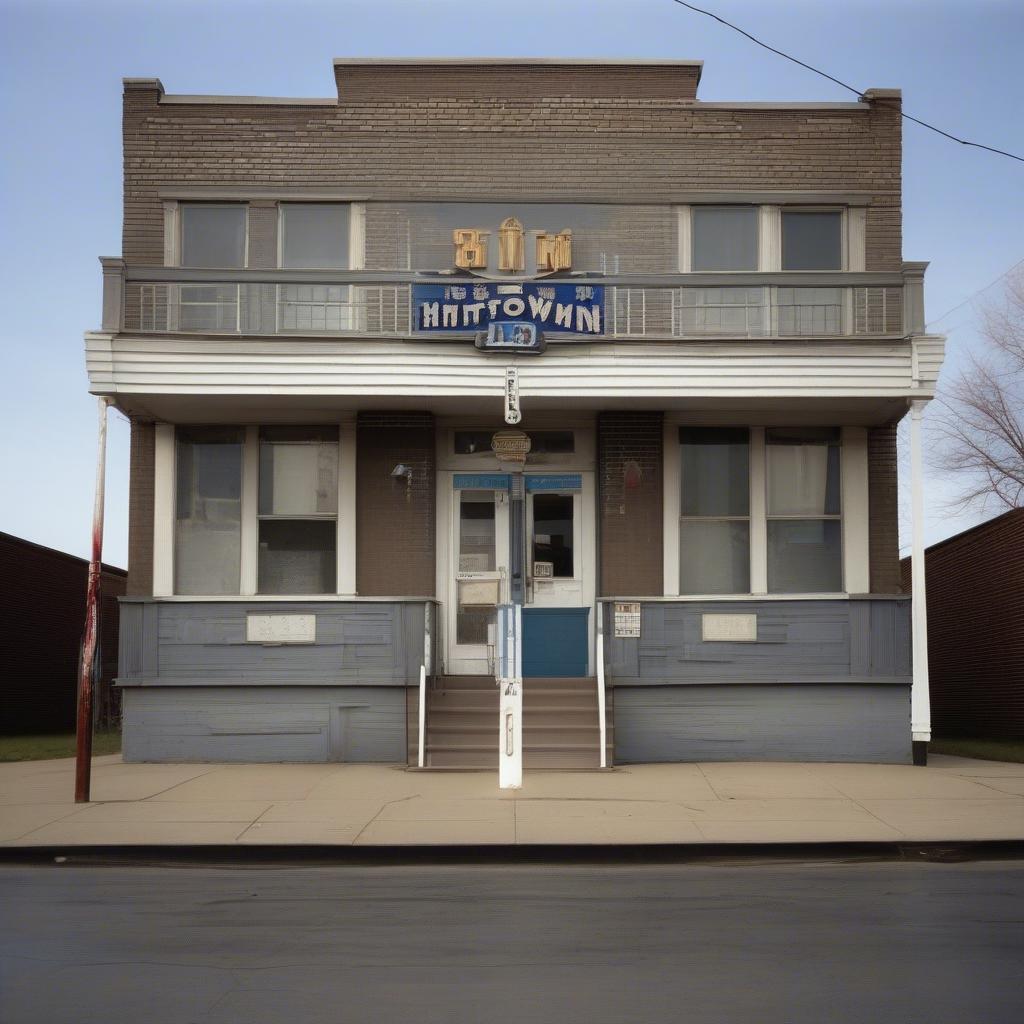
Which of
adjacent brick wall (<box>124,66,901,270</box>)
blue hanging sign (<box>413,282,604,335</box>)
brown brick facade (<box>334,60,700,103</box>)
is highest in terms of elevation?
brown brick facade (<box>334,60,700,103</box>)

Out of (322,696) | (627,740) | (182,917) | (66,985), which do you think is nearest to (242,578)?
(322,696)

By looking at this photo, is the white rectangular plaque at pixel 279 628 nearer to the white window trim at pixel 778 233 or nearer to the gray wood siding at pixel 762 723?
the gray wood siding at pixel 762 723

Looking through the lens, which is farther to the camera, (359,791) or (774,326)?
(774,326)

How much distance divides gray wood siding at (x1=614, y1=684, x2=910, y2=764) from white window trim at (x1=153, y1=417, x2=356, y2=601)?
11.8 feet

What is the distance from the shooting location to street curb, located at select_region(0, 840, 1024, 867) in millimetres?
9875

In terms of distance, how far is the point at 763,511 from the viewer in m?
15.5

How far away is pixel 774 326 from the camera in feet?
48.9

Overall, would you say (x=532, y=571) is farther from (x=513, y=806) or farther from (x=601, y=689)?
(x=513, y=806)

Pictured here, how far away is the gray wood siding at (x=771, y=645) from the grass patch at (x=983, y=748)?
2.51 meters

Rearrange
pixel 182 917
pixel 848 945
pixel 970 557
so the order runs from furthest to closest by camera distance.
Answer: pixel 970 557, pixel 182 917, pixel 848 945

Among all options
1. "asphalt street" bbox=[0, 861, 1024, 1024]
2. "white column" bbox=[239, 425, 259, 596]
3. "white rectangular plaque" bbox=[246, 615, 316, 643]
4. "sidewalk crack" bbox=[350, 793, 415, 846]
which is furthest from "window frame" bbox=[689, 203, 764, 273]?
"asphalt street" bbox=[0, 861, 1024, 1024]

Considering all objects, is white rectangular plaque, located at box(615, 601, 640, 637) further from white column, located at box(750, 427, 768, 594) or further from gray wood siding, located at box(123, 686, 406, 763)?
gray wood siding, located at box(123, 686, 406, 763)

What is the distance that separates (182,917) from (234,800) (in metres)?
4.43

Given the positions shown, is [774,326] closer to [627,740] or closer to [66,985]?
[627,740]
